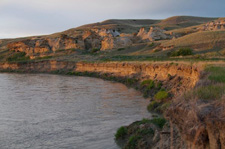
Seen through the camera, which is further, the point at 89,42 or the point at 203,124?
the point at 89,42

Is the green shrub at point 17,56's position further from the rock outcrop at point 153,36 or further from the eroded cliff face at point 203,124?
the eroded cliff face at point 203,124

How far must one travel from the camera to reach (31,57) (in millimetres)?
68000

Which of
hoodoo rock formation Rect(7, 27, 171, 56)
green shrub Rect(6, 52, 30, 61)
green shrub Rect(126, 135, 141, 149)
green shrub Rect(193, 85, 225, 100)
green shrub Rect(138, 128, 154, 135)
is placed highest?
hoodoo rock formation Rect(7, 27, 171, 56)

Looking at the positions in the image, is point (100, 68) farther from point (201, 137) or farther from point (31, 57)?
point (201, 137)

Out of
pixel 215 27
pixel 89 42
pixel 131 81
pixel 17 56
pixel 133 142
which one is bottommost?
pixel 131 81

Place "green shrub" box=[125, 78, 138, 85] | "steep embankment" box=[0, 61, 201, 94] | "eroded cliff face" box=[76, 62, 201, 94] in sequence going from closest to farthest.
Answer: "eroded cliff face" box=[76, 62, 201, 94] → "steep embankment" box=[0, 61, 201, 94] → "green shrub" box=[125, 78, 138, 85]

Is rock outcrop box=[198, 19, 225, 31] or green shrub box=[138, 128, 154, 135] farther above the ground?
rock outcrop box=[198, 19, 225, 31]

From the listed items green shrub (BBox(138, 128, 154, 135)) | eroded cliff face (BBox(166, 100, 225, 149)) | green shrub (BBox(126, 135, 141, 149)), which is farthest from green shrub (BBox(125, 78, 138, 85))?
eroded cliff face (BBox(166, 100, 225, 149))

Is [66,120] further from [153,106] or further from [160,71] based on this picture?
[160,71]

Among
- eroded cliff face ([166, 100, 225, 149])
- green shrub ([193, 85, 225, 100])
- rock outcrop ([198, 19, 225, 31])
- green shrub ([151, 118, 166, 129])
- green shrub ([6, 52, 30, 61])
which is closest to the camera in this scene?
eroded cliff face ([166, 100, 225, 149])

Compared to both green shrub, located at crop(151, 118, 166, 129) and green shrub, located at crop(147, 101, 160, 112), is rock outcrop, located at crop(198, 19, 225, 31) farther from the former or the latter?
green shrub, located at crop(151, 118, 166, 129)

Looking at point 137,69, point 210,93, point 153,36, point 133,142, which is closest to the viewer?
point 210,93

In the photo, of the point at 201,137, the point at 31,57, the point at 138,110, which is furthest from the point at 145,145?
the point at 31,57

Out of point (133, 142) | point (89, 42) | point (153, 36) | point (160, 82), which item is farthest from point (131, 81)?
point (89, 42)
